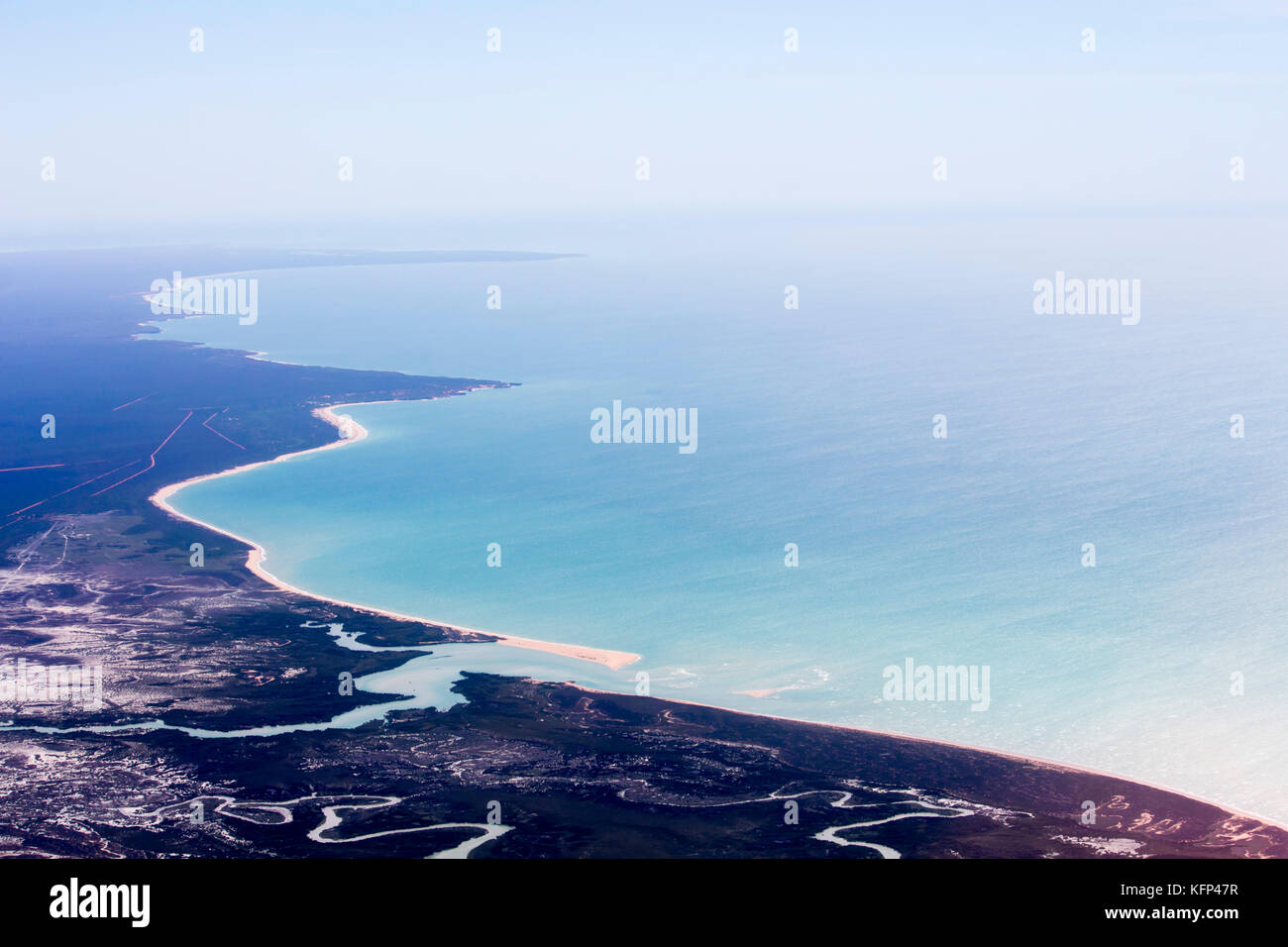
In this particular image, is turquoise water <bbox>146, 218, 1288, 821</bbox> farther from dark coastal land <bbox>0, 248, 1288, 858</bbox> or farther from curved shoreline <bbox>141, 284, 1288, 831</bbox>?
dark coastal land <bbox>0, 248, 1288, 858</bbox>

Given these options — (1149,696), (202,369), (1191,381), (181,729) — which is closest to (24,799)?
(181,729)

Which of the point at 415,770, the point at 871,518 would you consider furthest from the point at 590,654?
the point at 871,518

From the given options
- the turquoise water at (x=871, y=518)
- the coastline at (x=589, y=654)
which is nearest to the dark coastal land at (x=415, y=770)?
the coastline at (x=589, y=654)

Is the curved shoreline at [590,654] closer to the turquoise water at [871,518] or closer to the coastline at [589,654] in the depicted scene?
the coastline at [589,654]

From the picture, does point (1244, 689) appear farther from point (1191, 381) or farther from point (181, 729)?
point (1191, 381)

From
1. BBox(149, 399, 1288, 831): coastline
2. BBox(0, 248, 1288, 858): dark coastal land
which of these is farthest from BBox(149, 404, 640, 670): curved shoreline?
BBox(0, 248, 1288, 858): dark coastal land

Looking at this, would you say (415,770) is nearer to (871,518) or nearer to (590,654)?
(590,654)
